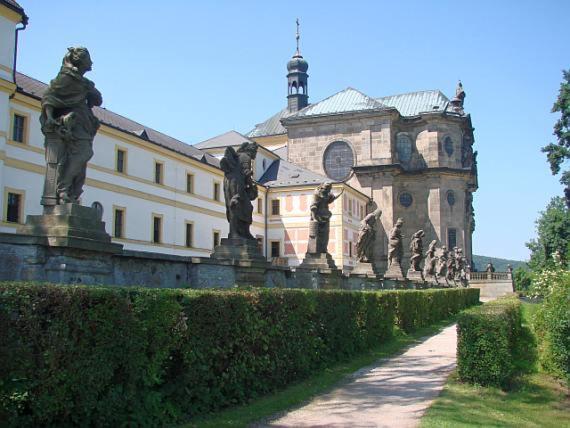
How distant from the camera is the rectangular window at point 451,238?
5866 centimetres

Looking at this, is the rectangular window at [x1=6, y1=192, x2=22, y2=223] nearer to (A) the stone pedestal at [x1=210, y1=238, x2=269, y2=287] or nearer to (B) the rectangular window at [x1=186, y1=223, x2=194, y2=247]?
(B) the rectangular window at [x1=186, y1=223, x2=194, y2=247]

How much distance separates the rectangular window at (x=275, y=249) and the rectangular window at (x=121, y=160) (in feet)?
64.7

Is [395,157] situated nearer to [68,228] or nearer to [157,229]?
[157,229]

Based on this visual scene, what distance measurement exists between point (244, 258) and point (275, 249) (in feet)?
137

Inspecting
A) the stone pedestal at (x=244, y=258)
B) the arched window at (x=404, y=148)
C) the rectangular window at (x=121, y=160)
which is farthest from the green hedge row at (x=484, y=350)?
the arched window at (x=404, y=148)

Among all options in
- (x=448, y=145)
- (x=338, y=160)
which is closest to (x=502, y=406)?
(x=338, y=160)

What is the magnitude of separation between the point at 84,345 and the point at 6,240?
8.64 feet

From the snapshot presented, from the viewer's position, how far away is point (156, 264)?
31.9ft

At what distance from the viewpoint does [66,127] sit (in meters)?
8.10

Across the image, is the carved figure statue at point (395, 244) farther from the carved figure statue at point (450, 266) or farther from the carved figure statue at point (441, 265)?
the carved figure statue at point (450, 266)

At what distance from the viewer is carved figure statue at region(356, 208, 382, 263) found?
23453 millimetres

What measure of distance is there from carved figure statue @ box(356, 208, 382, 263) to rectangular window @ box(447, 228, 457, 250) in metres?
35.6

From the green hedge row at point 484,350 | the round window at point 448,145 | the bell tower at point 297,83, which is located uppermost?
the bell tower at point 297,83

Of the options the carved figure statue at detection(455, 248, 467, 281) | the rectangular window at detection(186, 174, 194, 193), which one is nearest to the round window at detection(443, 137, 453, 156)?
the carved figure statue at detection(455, 248, 467, 281)
